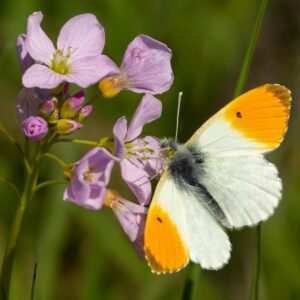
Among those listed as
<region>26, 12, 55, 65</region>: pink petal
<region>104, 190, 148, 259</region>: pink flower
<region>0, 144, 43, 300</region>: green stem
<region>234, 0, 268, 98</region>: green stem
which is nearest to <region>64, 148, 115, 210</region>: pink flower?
<region>0, 144, 43, 300</region>: green stem

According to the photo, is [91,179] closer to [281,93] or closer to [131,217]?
[131,217]

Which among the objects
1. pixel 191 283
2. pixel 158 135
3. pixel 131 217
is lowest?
pixel 158 135

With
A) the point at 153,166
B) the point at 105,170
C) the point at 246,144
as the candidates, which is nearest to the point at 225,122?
the point at 246,144

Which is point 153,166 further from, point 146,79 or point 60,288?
point 60,288

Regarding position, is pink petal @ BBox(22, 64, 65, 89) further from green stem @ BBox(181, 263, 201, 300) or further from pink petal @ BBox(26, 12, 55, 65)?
green stem @ BBox(181, 263, 201, 300)

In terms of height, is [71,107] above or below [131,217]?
above

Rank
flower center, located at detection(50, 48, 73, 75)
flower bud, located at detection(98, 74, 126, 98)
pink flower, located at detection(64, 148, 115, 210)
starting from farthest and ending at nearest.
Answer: flower bud, located at detection(98, 74, 126, 98) → flower center, located at detection(50, 48, 73, 75) → pink flower, located at detection(64, 148, 115, 210)

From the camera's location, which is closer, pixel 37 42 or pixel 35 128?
pixel 35 128

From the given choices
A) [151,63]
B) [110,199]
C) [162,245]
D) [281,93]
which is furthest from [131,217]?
[281,93]
